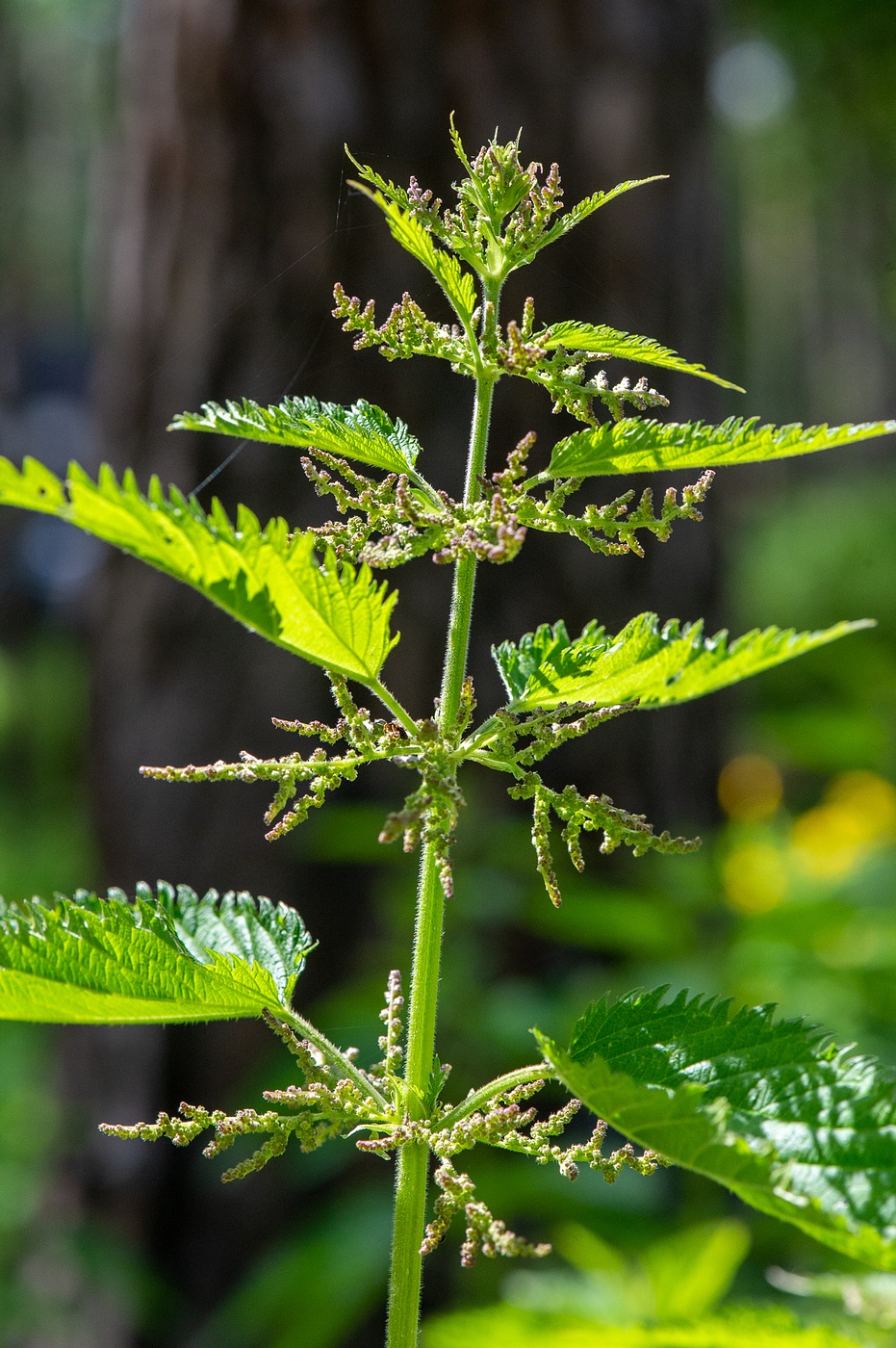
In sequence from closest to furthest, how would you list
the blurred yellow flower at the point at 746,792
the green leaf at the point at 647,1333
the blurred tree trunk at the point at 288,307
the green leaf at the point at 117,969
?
the green leaf at the point at 117,969 < the green leaf at the point at 647,1333 < the blurred tree trunk at the point at 288,307 < the blurred yellow flower at the point at 746,792

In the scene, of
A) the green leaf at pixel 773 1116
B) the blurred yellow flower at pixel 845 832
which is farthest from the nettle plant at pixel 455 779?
the blurred yellow flower at pixel 845 832

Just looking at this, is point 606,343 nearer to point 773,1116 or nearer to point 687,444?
point 687,444

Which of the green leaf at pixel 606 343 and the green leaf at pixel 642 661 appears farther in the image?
the green leaf at pixel 606 343

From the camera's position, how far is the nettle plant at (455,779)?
59cm

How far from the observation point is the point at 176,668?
3.14 m

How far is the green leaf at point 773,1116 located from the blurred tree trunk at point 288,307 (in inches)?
85.7

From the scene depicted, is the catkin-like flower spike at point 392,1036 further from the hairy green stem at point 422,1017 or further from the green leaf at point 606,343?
the green leaf at point 606,343

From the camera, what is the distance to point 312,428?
2.36 ft

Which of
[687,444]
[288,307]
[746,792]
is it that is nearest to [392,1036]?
[687,444]

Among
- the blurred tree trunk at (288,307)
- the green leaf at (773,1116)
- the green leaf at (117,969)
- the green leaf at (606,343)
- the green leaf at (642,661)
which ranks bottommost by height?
the green leaf at (773,1116)

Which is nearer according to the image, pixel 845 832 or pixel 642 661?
pixel 642 661

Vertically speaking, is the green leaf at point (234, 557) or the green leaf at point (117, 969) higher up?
the green leaf at point (234, 557)

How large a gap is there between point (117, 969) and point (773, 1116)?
384mm

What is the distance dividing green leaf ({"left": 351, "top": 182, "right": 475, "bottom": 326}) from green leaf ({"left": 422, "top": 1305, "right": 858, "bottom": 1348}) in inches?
28.2
